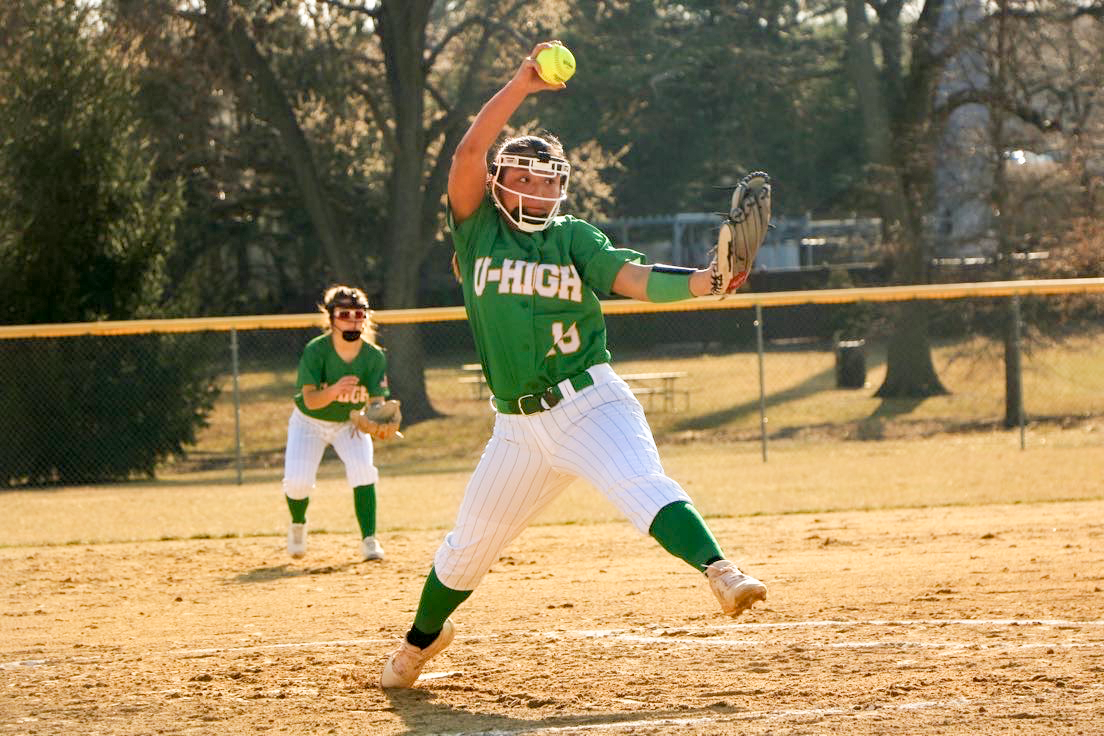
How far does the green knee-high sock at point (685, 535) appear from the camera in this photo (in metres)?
4.73

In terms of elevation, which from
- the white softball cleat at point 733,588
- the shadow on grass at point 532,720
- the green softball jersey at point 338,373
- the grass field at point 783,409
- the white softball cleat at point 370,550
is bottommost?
the grass field at point 783,409

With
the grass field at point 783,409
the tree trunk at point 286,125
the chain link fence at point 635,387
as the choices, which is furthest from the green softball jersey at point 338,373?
the tree trunk at point 286,125

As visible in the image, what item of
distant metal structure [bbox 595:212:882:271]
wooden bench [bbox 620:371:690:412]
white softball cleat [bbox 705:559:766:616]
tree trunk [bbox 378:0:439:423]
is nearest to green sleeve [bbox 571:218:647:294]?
white softball cleat [bbox 705:559:766:616]

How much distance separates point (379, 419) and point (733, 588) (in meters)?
4.82

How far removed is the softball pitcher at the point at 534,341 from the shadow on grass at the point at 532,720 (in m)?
0.48

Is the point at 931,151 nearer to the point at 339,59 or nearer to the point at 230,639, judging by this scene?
the point at 339,59

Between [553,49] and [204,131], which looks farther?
[204,131]

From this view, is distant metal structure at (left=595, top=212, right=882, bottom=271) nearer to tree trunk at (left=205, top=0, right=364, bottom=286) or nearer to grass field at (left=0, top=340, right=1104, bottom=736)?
tree trunk at (left=205, top=0, right=364, bottom=286)

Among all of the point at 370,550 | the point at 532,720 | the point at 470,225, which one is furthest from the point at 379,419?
the point at 532,720

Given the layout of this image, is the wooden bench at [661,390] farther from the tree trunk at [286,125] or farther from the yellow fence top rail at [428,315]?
the tree trunk at [286,125]

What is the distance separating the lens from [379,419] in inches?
357

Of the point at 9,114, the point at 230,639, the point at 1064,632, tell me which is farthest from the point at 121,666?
the point at 9,114

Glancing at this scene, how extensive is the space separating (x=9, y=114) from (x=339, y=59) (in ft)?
23.8

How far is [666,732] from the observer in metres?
4.58
